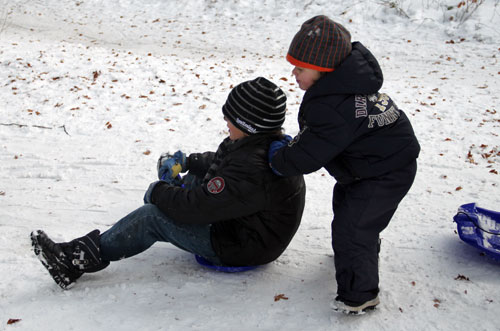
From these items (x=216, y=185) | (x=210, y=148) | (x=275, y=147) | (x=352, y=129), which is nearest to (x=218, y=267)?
(x=216, y=185)

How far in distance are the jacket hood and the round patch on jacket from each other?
670 millimetres

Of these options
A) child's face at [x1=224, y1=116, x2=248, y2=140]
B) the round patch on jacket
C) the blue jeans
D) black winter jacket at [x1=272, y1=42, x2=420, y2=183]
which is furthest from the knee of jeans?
black winter jacket at [x1=272, y1=42, x2=420, y2=183]

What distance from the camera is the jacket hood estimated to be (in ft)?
7.57

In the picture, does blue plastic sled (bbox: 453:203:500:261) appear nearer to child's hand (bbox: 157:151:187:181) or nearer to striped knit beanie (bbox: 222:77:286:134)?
striped knit beanie (bbox: 222:77:286:134)

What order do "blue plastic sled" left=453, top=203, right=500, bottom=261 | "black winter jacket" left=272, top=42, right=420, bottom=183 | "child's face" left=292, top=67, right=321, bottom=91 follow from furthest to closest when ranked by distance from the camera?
"blue plastic sled" left=453, top=203, right=500, bottom=261 < "child's face" left=292, top=67, right=321, bottom=91 < "black winter jacket" left=272, top=42, right=420, bottom=183

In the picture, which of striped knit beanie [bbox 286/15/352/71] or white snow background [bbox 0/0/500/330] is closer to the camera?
striped knit beanie [bbox 286/15/352/71]

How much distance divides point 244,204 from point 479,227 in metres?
1.74

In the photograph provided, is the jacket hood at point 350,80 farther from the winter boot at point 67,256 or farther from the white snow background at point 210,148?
A: the winter boot at point 67,256

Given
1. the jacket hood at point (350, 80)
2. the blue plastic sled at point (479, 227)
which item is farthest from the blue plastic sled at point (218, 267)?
the blue plastic sled at point (479, 227)

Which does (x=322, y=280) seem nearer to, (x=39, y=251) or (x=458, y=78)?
(x=39, y=251)

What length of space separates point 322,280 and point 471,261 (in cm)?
101

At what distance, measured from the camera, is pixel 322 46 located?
2318mm

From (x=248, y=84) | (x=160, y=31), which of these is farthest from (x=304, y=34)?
(x=160, y=31)

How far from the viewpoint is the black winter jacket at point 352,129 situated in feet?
7.51
